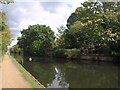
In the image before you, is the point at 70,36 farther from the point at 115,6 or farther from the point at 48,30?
the point at 48,30

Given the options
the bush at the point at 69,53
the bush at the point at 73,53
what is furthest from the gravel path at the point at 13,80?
the bush at the point at 69,53

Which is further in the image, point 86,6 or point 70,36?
point 70,36

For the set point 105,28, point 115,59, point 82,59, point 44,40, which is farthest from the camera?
point 44,40

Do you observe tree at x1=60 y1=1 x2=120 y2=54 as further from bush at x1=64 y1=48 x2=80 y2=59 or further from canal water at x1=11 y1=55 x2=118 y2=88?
bush at x1=64 y1=48 x2=80 y2=59

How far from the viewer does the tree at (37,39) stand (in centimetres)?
8363

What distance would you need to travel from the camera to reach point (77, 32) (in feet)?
198

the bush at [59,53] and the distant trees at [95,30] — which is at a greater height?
the distant trees at [95,30]

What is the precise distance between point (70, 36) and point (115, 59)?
66.9 feet

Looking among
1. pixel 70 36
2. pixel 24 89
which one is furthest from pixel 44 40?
pixel 24 89

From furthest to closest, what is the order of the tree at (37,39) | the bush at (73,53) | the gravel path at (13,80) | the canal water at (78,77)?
the tree at (37,39), the bush at (73,53), the canal water at (78,77), the gravel path at (13,80)

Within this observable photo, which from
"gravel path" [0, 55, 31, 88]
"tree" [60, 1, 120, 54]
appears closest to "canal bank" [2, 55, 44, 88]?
"gravel path" [0, 55, 31, 88]

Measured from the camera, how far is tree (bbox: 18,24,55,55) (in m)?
83.6

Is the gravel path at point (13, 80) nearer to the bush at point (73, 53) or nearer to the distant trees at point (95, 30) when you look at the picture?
the distant trees at point (95, 30)

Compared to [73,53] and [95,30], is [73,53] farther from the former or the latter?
[95,30]
